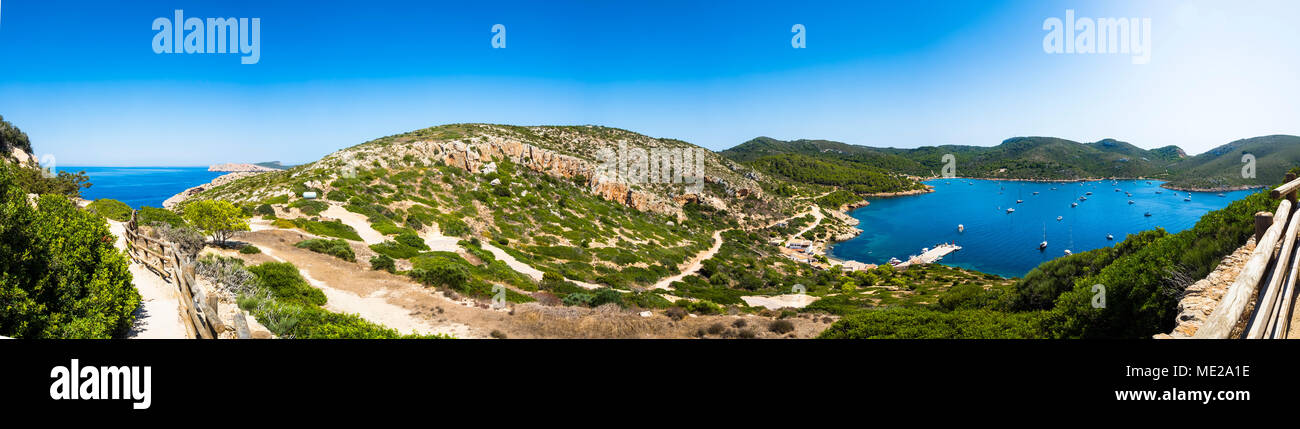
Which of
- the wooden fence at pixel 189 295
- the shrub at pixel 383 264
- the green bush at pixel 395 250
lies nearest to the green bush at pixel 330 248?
the shrub at pixel 383 264

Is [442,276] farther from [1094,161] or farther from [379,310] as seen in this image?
[1094,161]

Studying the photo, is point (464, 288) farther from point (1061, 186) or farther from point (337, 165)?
point (1061, 186)

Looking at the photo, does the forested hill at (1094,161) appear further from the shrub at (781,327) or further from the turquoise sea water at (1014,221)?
the shrub at (781,327)

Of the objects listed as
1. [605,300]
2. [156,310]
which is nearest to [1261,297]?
[605,300]

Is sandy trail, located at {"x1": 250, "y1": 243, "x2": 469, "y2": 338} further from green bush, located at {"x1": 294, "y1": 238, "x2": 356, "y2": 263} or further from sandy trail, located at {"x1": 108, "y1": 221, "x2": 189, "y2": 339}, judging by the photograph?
green bush, located at {"x1": 294, "y1": 238, "x2": 356, "y2": 263}

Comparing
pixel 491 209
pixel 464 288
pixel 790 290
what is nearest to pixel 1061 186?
pixel 790 290
